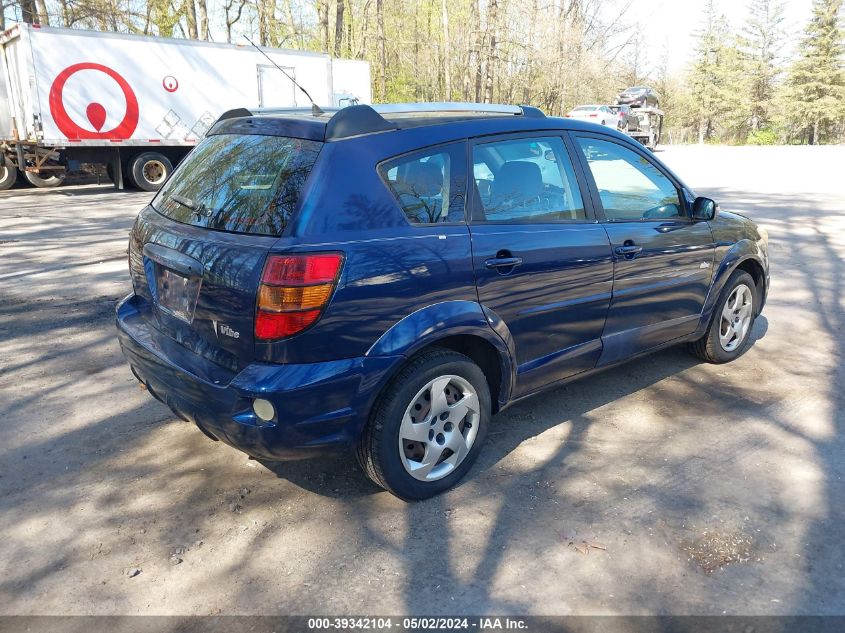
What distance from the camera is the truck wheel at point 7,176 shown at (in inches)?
632

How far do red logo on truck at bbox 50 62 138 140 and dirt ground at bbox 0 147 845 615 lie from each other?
11.9m

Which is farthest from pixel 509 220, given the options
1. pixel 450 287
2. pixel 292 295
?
pixel 292 295

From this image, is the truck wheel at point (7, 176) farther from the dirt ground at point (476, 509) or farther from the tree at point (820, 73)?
the tree at point (820, 73)

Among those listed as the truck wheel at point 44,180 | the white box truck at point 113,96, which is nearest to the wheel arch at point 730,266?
the white box truck at point 113,96

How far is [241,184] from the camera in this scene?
3.26 meters

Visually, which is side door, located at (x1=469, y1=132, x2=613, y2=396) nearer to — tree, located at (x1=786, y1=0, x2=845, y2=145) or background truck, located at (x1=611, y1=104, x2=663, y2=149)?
background truck, located at (x1=611, y1=104, x2=663, y2=149)

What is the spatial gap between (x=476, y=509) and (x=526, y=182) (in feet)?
5.57

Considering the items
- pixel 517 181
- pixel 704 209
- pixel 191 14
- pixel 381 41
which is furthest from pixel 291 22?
pixel 517 181

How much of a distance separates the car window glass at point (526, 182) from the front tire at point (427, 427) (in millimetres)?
789

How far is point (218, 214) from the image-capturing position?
3215mm

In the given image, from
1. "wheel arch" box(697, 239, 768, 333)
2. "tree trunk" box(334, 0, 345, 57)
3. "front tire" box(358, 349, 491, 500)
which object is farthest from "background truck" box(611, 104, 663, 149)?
"front tire" box(358, 349, 491, 500)

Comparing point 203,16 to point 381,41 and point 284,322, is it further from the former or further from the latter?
point 284,322

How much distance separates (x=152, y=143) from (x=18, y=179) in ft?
13.5

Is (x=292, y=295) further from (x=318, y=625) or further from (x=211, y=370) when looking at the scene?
(x=318, y=625)
